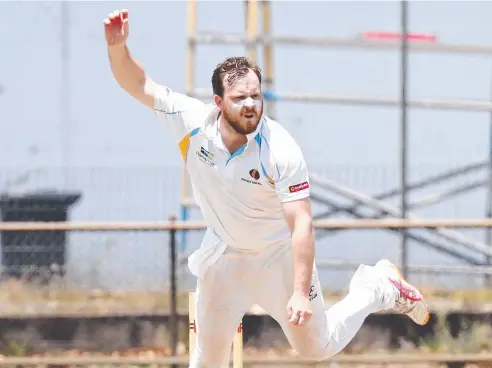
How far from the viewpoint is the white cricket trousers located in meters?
5.74

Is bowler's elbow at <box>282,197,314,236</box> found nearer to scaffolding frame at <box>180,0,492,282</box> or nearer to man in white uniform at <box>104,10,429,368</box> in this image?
man in white uniform at <box>104,10,429,368</box>

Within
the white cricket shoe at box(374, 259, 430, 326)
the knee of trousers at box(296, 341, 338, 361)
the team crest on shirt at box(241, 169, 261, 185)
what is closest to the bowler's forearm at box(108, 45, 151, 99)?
the team crest on shirt at box(241, 169, 261, 185)

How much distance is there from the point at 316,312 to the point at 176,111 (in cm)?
120

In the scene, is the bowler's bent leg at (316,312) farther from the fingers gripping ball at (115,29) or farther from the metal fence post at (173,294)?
the metal fence post at (173,294)

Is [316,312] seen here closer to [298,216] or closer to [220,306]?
[220,306]

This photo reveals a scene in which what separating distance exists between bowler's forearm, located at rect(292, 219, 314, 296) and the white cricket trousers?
0.37 meters

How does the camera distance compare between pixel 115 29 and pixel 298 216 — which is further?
pixel 115 29

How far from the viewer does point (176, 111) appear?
18.5 ft

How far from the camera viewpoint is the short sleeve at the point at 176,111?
18.4 feet

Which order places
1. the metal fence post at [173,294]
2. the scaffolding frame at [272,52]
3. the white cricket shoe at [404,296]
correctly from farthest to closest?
the scaffolding frame at [272,52], the metal fence post at [173,294], the white cricket shoe at [404,296]

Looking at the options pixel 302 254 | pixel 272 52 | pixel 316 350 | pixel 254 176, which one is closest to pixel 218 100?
pixel 254 176

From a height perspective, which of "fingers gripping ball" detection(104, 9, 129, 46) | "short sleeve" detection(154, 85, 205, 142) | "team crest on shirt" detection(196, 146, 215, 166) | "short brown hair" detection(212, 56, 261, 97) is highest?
"fingers gripping ball" detection(104, 9, 129, 46)

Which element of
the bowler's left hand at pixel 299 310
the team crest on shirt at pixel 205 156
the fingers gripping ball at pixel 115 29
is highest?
the fingers gripping ball at pixel 115 29

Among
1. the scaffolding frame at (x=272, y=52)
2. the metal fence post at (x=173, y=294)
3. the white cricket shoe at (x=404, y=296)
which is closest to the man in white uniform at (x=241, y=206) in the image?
the white cricket shoe at (x=404, y=296)
